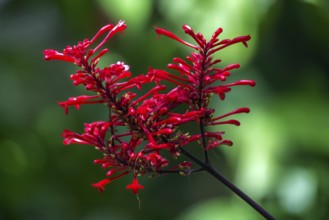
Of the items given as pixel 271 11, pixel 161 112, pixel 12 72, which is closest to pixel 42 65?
pixel 12 72

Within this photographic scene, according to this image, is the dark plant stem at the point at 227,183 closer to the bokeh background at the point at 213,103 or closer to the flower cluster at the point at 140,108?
the flower cluster at the point at 140,108

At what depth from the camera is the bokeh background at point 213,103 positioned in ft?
6.88

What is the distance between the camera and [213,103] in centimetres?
230

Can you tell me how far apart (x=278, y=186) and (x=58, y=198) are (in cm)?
122

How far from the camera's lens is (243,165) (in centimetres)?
206

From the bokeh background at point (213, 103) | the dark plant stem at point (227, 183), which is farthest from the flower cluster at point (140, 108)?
the bokeh background at point (213, 103)

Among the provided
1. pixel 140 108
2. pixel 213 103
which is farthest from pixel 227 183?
pixel 213 103

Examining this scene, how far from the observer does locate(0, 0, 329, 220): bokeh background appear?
2098mm

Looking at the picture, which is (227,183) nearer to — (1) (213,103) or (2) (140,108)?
(2) (140,108)

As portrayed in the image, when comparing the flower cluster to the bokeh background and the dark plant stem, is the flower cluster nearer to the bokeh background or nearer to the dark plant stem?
the dark plant stem

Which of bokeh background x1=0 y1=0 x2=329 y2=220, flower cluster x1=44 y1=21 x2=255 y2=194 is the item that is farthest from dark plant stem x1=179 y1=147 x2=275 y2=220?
bokeh background x1=0 y1=0 x2=329 y2=220

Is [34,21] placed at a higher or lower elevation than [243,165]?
higher

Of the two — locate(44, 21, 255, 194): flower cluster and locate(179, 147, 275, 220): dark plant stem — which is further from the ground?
locate(44, 21, 255, 194): flower cluster

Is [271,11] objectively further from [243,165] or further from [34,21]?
[34,21]
